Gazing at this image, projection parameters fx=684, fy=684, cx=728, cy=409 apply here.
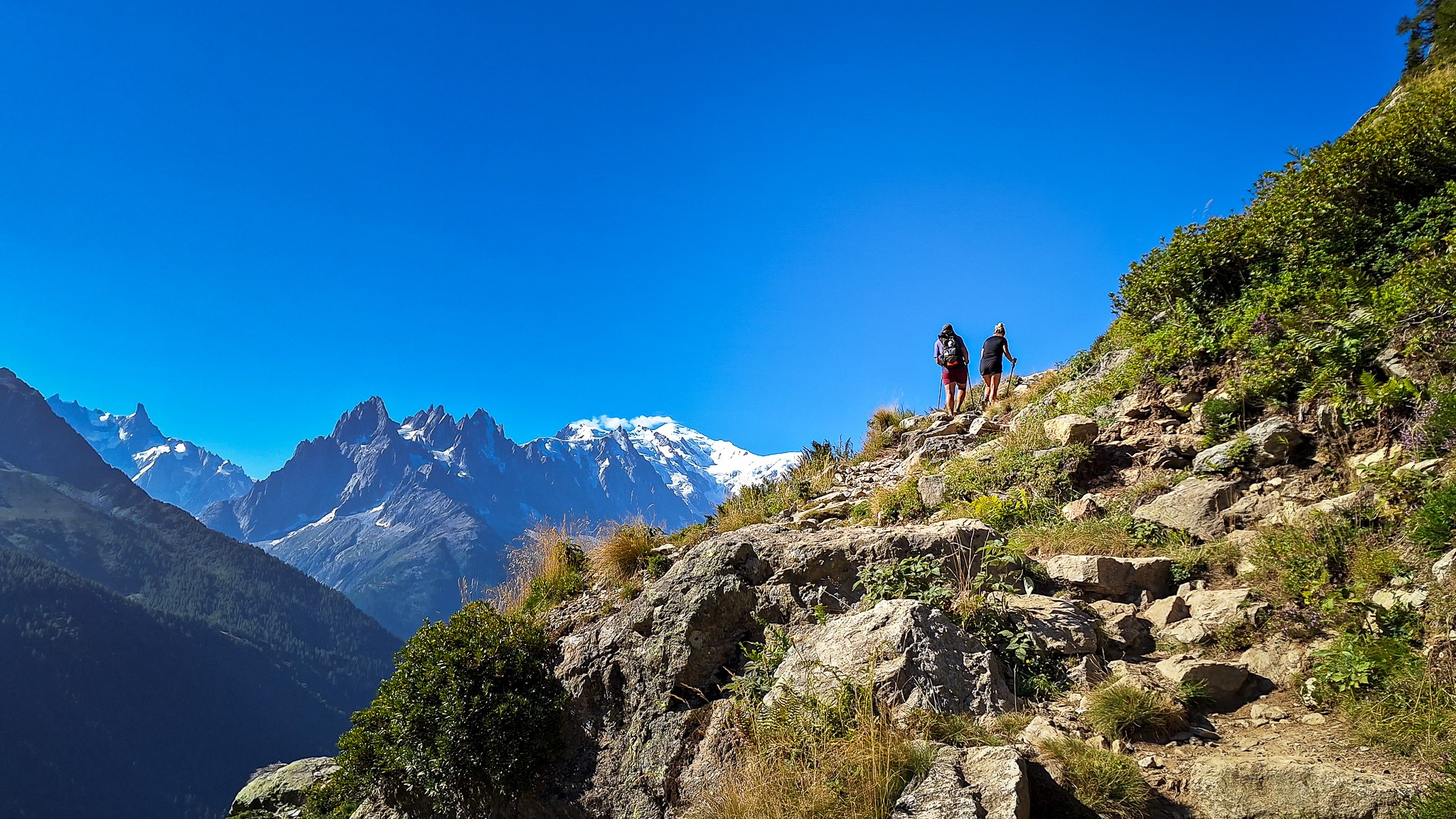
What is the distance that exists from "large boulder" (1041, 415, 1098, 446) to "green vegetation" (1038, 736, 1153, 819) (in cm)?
606

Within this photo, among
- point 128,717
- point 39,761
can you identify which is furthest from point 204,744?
point 39,761

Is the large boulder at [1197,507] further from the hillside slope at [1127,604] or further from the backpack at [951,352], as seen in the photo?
the backpack at [951,352]

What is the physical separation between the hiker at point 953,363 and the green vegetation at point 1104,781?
40.2 ft

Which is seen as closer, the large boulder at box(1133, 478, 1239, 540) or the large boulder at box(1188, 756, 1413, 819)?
the large boulder at box(1188, 756, 1413, 819)

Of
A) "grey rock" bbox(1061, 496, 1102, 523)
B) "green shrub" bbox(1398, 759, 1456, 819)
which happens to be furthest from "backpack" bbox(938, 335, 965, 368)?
"green shrub" bbox(1398, 759, 1456, 819)

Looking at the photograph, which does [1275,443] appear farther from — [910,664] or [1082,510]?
[910,664]

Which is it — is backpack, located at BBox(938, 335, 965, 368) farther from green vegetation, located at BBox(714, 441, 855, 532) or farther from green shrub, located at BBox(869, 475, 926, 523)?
green shrub, located at BBox(869, 475, 926, 523)

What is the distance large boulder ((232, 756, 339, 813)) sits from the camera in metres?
12.4

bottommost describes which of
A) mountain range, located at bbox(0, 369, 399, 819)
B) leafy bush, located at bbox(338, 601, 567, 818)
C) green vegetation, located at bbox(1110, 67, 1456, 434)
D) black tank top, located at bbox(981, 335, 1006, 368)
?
mountain range, located at bbox(0, 369, 399, 819)

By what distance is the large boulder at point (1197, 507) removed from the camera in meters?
6.64

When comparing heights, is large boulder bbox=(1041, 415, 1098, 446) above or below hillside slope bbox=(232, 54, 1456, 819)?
above

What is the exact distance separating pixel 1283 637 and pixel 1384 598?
0.67m

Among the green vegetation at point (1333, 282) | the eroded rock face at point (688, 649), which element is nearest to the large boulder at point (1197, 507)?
the green vegetation at point (1333, 282)

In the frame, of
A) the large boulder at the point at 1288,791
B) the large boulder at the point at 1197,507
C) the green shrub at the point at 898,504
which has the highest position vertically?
the green shrub at the point at 898,504
